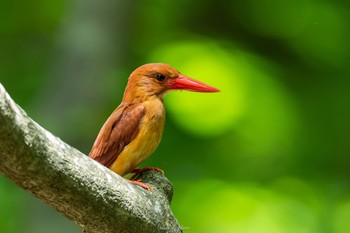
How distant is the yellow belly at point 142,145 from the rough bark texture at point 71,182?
0.85 m

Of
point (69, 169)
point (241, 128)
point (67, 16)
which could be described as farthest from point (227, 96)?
point (69, 169)

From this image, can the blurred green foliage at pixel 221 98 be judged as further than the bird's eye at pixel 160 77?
Yes

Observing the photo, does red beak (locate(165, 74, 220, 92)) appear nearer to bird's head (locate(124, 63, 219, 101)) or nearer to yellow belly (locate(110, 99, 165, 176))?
bird's head (locate(124, 63, 219, 101))

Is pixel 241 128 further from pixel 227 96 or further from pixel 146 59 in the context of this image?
pixel 146 59

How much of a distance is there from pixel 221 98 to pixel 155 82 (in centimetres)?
244

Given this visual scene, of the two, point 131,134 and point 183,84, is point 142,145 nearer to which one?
point 131,134

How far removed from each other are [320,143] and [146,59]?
1.87 m

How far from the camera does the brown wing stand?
4.00 metres

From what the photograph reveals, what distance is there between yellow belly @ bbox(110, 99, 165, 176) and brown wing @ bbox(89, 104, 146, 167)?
0.09 feet

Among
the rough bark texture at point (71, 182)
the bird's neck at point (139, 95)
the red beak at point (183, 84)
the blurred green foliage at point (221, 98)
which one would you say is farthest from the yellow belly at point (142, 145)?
the blurred green foliage at point (221, 98)

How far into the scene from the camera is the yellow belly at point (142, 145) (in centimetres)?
399

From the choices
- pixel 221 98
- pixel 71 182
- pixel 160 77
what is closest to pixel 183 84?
pixel 160 77

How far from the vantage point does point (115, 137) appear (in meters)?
4.03

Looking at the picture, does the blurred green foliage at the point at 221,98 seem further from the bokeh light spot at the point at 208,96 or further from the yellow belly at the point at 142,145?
the yellow belly at the point at 142,145
